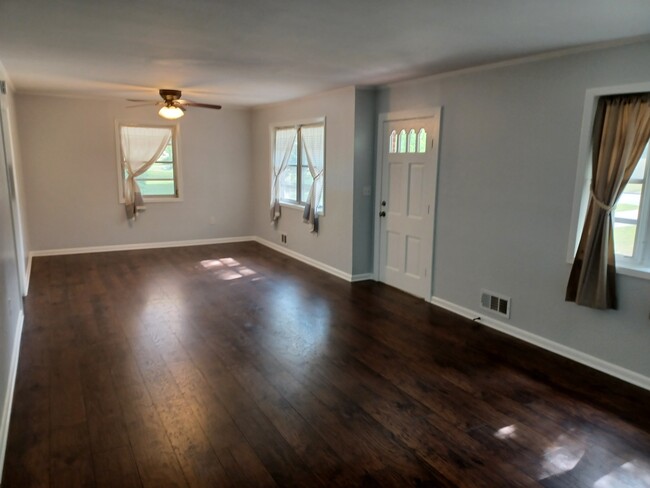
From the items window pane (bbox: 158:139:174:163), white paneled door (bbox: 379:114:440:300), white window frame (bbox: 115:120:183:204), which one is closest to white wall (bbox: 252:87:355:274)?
white paneled door (bbox: 379:114:440:300)

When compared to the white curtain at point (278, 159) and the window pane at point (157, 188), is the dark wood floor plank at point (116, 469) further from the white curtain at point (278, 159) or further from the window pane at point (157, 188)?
the window pane at point (157, 188)

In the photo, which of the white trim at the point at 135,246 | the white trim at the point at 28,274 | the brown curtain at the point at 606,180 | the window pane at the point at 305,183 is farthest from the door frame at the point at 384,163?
the white trim at the point at 28,274

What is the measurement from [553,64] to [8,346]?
4495mm

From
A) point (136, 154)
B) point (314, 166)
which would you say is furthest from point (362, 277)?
point (136, 154)

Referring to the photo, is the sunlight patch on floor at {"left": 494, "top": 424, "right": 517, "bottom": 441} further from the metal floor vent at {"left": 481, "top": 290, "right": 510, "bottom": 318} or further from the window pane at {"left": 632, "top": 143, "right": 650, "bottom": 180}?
the window pane at {"left": 632, "top": 143, "right": 650, "bottom": 180}

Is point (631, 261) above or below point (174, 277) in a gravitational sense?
above

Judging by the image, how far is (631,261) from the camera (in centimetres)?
329

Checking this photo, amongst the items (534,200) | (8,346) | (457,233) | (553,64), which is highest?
(553,64)

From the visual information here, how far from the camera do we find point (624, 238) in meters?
3.36

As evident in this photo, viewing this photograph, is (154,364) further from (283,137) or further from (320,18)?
(283,137)

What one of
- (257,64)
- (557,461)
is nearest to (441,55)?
(257,64)

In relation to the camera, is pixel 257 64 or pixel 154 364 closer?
pixel 154 364

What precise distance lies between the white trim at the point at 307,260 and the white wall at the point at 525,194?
1.48 metres

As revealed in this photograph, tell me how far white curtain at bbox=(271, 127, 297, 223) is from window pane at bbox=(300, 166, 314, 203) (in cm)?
47
